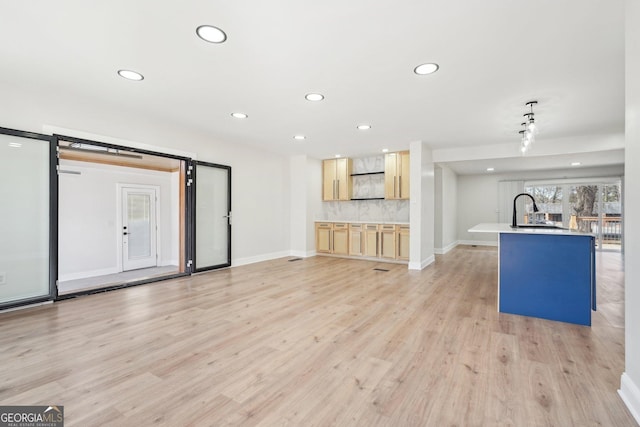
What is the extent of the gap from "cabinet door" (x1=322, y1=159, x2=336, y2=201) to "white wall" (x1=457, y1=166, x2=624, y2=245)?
16.0 feet

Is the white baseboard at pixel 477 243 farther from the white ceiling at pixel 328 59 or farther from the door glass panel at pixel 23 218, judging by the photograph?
the door glass panel at pixel 23 218

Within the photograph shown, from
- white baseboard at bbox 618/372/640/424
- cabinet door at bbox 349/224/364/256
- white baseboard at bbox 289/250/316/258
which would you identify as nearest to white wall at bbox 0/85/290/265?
white baseboard at bbox 289/250/316/258

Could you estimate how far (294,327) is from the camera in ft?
9.18

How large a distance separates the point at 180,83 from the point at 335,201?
16.9 ft

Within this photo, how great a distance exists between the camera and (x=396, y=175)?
21.2 feet

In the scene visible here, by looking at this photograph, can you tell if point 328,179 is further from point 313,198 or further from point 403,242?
point 403,242

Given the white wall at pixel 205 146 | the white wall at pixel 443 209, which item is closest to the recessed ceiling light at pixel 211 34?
the white wall at pixel 205 146

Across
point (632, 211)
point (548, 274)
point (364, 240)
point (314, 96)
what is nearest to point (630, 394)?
point (632, 211)

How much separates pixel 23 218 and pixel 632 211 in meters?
5.31

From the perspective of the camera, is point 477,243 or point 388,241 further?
point 477,243

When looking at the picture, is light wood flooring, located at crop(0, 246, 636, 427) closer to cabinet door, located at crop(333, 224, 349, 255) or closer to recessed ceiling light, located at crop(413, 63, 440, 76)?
recessed ceiling light, located at crop(413, 63, 440, 76)

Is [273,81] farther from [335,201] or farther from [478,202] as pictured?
[478,202]

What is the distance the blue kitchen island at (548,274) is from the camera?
291 cm

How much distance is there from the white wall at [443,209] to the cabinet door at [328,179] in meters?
2.70
